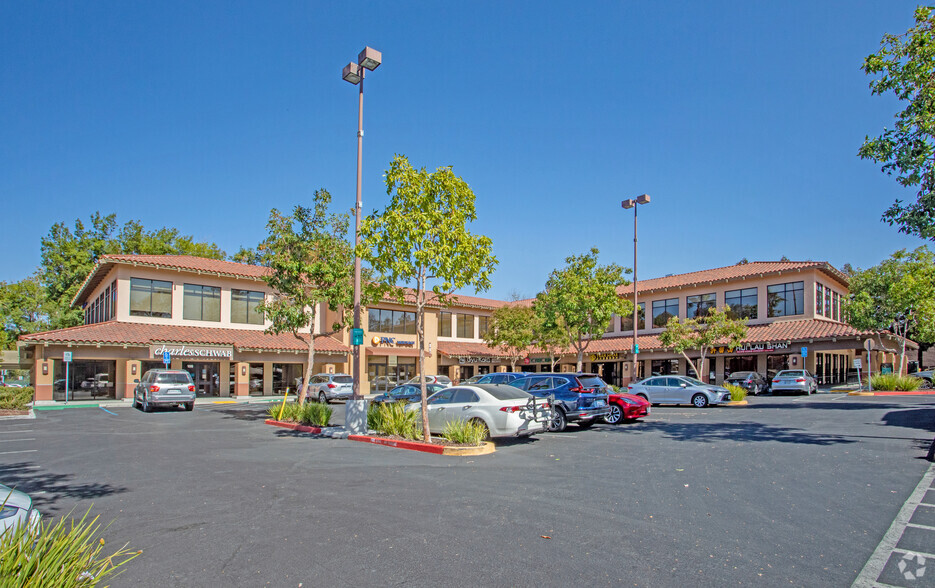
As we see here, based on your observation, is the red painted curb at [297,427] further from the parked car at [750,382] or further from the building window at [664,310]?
the building window at [664,310]

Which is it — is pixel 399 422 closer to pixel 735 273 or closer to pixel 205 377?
pixel 205 377

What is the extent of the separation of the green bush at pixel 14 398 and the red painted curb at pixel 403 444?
1849 cm

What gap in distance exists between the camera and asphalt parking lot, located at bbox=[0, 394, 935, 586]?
5.35 m

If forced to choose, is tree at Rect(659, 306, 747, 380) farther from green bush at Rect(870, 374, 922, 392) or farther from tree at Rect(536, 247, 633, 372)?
green bush at Rect(870, 374, 922, 392)

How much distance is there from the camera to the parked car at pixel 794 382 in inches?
1299

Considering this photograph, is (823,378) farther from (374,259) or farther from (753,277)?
(374,259)

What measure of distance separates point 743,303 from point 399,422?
34407 mm

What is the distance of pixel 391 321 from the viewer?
136 feet

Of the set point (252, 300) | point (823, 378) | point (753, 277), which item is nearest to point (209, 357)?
point (252, 300)

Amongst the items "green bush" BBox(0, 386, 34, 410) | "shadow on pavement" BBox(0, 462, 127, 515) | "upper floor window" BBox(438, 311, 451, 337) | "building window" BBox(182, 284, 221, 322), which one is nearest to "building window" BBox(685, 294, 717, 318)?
"upper floor window" BBox(438, 311, 451, 337)

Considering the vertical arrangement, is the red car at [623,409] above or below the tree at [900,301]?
below

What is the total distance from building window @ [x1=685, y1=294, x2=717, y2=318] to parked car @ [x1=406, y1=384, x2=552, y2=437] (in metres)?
32.6

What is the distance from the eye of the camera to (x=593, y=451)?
41.1 ft

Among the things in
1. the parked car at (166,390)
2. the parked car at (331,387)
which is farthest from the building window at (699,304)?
the parked car at (166,390)
